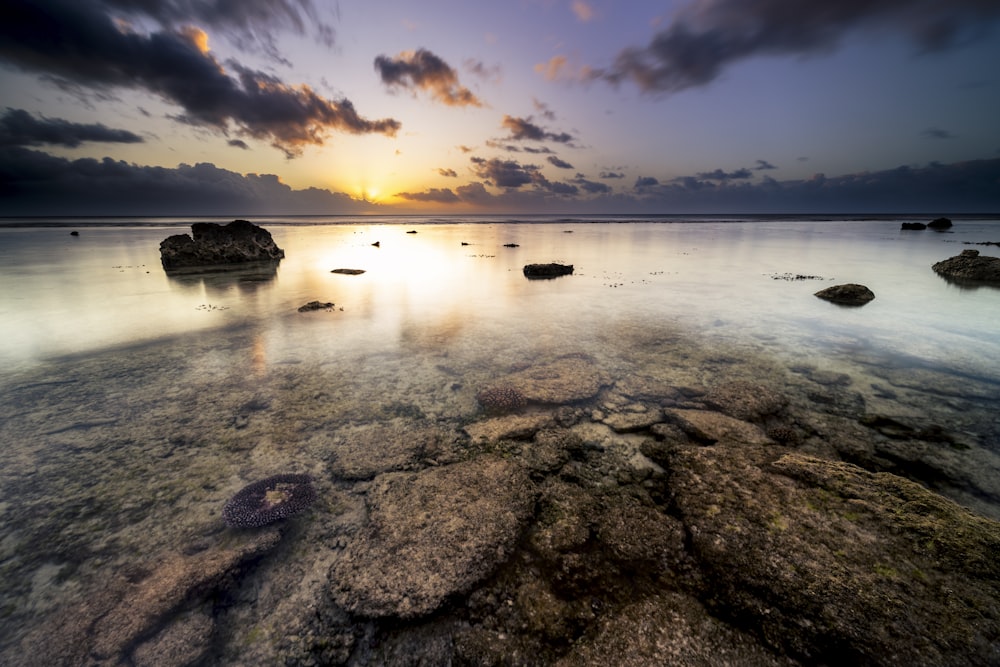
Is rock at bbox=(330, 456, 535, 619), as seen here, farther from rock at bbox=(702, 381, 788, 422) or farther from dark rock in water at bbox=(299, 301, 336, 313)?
dark rock in water at bbox=(299, 301, 336, 313)

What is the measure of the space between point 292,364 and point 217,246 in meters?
19.3

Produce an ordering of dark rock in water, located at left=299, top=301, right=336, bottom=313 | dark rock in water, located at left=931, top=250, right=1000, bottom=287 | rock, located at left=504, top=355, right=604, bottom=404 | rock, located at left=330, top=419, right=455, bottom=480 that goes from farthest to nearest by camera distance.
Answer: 1. dark rock in water, located at left=931, top=250, right=1000, bottom=287
2. dark rock in water, located at left=299, top=301, right=336, bottom=313
3. rock, located at left=504, top=355, right=604, bottom=404
4. rock, located at left=330, top=419, right=455, bottom=480

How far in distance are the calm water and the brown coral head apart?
251 mm

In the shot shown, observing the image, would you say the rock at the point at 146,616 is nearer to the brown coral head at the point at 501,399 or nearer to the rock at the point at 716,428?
the brown coral head at the point at 501,399

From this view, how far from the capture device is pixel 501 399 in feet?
19.6

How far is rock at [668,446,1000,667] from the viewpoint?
2.32 meters

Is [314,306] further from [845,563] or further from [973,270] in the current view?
[973,270]

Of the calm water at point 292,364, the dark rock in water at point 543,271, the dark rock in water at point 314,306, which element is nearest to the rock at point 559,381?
the calm water at point 292,364

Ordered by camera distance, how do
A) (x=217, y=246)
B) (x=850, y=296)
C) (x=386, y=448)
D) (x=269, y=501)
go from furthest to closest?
(x=217, y=246), (x=850, y=296), (x=386, y=448), (x=269, y=501)

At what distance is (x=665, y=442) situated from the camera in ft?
15.9

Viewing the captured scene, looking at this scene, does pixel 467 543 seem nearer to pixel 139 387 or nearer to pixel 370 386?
pixel 370 386

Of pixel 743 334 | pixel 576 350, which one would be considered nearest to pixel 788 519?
pixel 576 350

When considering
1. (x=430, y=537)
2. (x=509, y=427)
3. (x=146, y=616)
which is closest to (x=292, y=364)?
(x=509, y=427)

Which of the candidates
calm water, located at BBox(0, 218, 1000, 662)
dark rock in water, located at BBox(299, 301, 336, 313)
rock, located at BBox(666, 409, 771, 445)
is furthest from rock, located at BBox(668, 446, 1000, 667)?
dark rock in water, located at BBox(299, 301, 336, 313)
